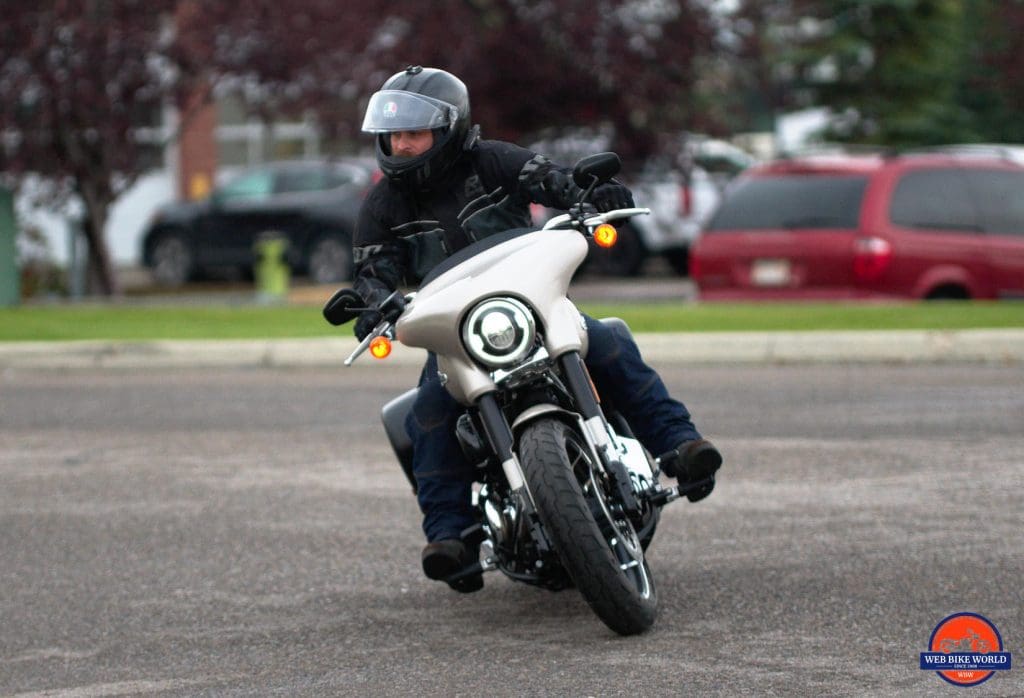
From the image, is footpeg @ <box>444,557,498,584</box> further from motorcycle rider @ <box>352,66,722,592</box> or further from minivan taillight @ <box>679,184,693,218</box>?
minivan taillight @ <box>679,184,693,218</box>

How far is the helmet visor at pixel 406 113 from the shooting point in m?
5.80

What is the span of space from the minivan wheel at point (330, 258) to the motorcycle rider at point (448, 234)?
1838 centimetres

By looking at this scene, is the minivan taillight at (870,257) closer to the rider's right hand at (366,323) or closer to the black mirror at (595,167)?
the black mirror at (595,167)

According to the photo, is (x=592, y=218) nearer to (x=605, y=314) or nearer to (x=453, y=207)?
(x=453, y=207)

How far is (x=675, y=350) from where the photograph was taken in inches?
512

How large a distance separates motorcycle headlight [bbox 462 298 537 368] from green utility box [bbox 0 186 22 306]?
1499 cm

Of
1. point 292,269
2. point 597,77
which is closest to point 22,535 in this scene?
point 597,77

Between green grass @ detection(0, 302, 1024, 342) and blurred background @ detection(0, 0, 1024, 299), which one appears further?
blurred background @ detection(0, 0, 1024, 299)

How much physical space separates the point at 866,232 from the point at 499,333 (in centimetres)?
906

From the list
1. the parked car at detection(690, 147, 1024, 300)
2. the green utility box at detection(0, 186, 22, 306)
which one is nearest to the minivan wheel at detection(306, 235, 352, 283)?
the green utility box at detection(0, 186, 22, 306)

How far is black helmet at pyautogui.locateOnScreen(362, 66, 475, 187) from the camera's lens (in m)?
5.81

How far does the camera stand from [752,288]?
14750mm

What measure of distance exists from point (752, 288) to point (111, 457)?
6.58 m

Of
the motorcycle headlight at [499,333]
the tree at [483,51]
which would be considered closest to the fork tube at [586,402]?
the motorcycle headlight at [499,333]
